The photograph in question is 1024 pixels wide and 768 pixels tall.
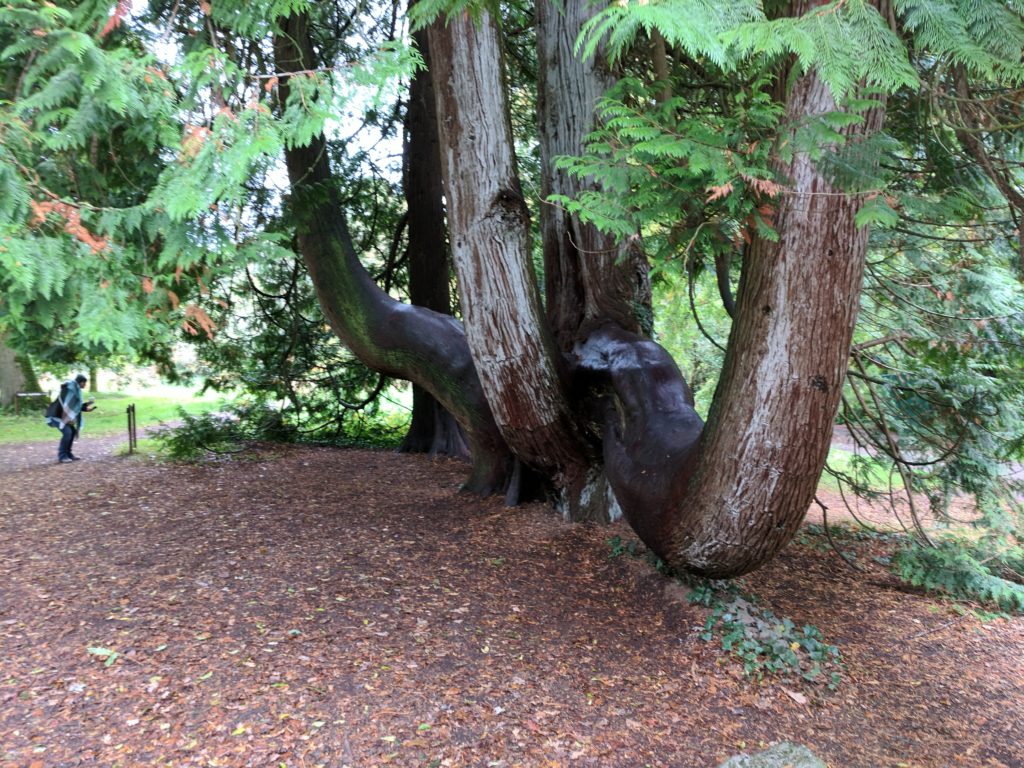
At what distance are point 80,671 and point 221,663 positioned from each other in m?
0.67

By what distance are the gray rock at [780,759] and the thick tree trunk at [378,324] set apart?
381 centimetres

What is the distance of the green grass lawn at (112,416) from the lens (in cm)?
1318

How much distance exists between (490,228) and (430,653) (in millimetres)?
2944

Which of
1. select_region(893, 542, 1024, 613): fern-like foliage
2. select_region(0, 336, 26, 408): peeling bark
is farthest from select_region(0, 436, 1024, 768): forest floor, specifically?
select_region(0, 336, 26, 408): peeling bark

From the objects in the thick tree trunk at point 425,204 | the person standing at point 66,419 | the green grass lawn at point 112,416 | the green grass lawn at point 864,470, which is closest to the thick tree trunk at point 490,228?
the green grass lawn at point 864,470

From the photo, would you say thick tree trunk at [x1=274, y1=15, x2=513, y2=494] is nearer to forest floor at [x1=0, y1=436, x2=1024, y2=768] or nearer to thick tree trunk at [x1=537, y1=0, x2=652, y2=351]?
forest floor at [x1=0, y1=436, x2=1024, y2=768]

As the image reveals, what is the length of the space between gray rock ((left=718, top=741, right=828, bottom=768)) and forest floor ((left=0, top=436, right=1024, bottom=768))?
237 millimetres

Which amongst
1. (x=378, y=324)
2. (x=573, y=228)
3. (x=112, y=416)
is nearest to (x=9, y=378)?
(x=112, y=416)

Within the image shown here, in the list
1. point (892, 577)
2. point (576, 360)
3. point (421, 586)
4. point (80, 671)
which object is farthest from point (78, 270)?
point (892, 577)

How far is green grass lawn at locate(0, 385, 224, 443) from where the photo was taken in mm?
13180

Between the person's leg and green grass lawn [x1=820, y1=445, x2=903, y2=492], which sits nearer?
green grass lawn [x1=820, y1=445, x2=903, y2=492]

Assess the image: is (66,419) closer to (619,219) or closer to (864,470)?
(619,219)

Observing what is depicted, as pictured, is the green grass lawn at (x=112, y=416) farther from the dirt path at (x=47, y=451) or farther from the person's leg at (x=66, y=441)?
the person's leg at (x=66, y=441)

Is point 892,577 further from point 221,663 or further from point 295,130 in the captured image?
point 295,130
